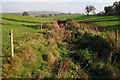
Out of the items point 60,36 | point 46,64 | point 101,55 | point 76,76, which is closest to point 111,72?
point 76,76

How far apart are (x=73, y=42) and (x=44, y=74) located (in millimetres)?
6715

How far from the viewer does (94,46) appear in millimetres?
11984

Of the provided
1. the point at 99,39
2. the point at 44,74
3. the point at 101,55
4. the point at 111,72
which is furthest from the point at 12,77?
the point at 99,39

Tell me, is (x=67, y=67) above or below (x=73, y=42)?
below

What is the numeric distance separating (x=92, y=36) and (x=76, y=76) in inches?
248

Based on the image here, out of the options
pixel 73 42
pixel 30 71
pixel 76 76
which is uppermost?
pixel 73 42

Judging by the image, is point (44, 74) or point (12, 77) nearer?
point (12, 77)

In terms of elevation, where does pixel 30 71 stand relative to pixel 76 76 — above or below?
above

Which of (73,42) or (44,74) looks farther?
(73,42)

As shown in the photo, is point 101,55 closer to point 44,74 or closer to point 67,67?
point 67,67

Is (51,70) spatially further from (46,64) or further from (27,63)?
(27,63)

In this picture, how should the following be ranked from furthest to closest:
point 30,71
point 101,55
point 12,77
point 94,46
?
point 94,46 < point 101,55 < point 30,71 < point 12,77

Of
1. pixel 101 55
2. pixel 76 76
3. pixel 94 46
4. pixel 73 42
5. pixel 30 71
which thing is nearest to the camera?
pixel 30 71

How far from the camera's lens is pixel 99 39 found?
40.9 ft
